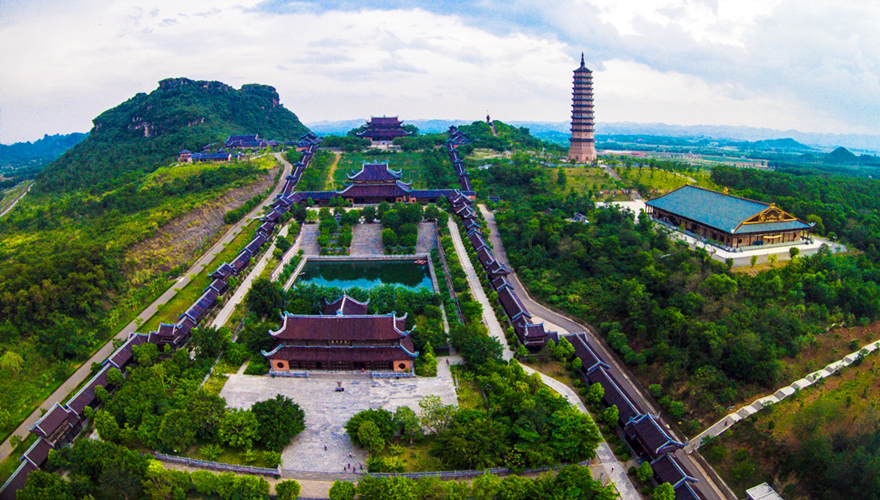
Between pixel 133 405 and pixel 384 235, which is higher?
pixel 384 235

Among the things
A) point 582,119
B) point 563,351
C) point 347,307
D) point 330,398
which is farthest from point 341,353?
point 582,119

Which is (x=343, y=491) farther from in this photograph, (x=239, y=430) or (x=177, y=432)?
(x=177, y=432)

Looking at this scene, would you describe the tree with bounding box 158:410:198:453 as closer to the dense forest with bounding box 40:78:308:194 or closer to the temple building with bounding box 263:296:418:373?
the temple building with bounding box 263:296:418:373

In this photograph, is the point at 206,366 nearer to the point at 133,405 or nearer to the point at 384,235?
the point at 133,405

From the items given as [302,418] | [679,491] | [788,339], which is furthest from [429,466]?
[788,339]

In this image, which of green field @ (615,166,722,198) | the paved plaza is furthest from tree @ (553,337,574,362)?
green field @ (615,166,722,198)

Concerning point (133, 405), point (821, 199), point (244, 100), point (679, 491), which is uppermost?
point (244, 100)
